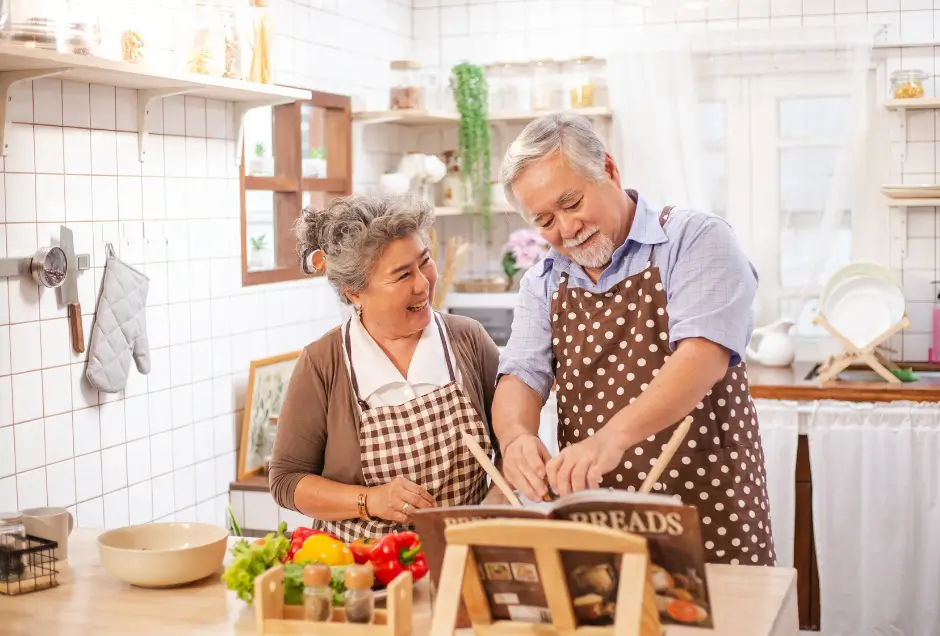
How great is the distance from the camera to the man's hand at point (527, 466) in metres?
2.02

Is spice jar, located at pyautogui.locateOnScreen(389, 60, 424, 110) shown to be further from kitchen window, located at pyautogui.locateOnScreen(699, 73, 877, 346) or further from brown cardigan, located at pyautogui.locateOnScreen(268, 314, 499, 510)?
brown cardigan, located at pyautogui.locateOnScreen(268, 314, 499, 510)

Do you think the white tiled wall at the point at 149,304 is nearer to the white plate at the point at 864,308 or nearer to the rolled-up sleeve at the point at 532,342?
the rolled-up sleeve at the point at 532,342


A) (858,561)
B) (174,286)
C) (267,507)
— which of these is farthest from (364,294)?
(858,561)

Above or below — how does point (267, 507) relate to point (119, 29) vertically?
below

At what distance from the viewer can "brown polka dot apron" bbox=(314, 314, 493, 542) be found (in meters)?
2.35

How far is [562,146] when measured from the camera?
7.00 ft

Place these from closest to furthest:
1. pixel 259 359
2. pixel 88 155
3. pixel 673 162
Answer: pixel 88 155 < pixel 259 359 < pixel 673 162

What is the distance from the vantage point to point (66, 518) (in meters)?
2.26

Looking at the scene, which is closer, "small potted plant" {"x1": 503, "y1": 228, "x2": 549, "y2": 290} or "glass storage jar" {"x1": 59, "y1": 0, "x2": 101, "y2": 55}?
"glass storage jar" {"x1": 59, "y1": 0, "x2": 101, "y2": 55}

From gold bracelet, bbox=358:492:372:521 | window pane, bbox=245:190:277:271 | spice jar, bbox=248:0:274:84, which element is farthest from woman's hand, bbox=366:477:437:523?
window pane, bbox=245:190:277:271

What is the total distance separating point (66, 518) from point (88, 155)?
1.17m

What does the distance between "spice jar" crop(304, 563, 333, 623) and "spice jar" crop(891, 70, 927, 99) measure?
3617 mm

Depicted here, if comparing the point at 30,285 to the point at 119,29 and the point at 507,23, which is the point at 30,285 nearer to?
the point at 119,29

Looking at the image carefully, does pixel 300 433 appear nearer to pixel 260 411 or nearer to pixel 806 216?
pixel 260 411
